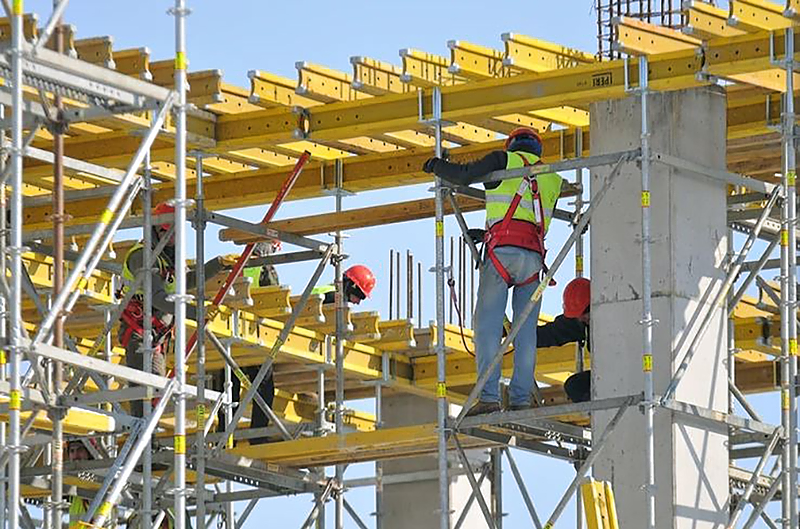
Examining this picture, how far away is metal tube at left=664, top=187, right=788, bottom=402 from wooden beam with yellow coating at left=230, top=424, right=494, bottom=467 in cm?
268

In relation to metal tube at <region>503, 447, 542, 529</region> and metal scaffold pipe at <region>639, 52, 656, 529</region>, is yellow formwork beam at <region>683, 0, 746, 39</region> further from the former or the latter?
metal tube at <region>503, 447, 542, 529</region>

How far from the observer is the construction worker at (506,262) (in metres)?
21.4

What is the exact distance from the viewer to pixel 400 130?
75.5 feet

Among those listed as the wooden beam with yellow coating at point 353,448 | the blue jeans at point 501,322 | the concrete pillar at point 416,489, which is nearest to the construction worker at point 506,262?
the blue jeans at point 501,322

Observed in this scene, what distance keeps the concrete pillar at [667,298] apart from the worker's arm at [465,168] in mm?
857

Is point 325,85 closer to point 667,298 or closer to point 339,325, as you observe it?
point 339,325

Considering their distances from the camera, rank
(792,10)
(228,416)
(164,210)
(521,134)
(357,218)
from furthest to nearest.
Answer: (228,416), (357,218), (164,210), (521,134), (792,10)

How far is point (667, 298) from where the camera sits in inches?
826

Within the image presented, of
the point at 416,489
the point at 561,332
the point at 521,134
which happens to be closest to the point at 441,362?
the point at 561,332

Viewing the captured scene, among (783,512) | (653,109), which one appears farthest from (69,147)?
(783,512)

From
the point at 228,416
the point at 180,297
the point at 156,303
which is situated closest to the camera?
the point at 180,297

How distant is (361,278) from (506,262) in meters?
6.18

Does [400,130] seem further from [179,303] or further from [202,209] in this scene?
[179,303]

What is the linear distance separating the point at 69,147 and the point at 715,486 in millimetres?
7582
